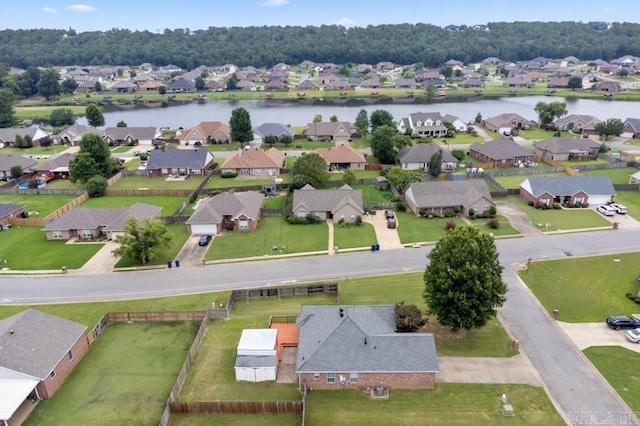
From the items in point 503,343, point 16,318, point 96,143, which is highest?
point 96,143

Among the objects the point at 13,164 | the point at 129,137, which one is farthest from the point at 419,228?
the point at 129,137

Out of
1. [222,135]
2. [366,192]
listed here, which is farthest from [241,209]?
[222,135]

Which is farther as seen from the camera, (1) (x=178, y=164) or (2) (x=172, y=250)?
(1) (x=178, y=164)

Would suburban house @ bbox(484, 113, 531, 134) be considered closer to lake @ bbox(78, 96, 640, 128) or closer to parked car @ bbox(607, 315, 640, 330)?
lake @ bbox(78, 96, 640, 128)

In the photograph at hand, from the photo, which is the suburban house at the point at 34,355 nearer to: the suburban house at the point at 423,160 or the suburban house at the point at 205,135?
the suburban house at the point at 423,160

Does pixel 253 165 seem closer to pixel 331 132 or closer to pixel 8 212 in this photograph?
pixel 331 132

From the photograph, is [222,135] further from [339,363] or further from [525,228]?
[339,363]

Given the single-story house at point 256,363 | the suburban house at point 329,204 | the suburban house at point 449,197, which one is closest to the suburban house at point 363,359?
the single-story house at point 256,363
